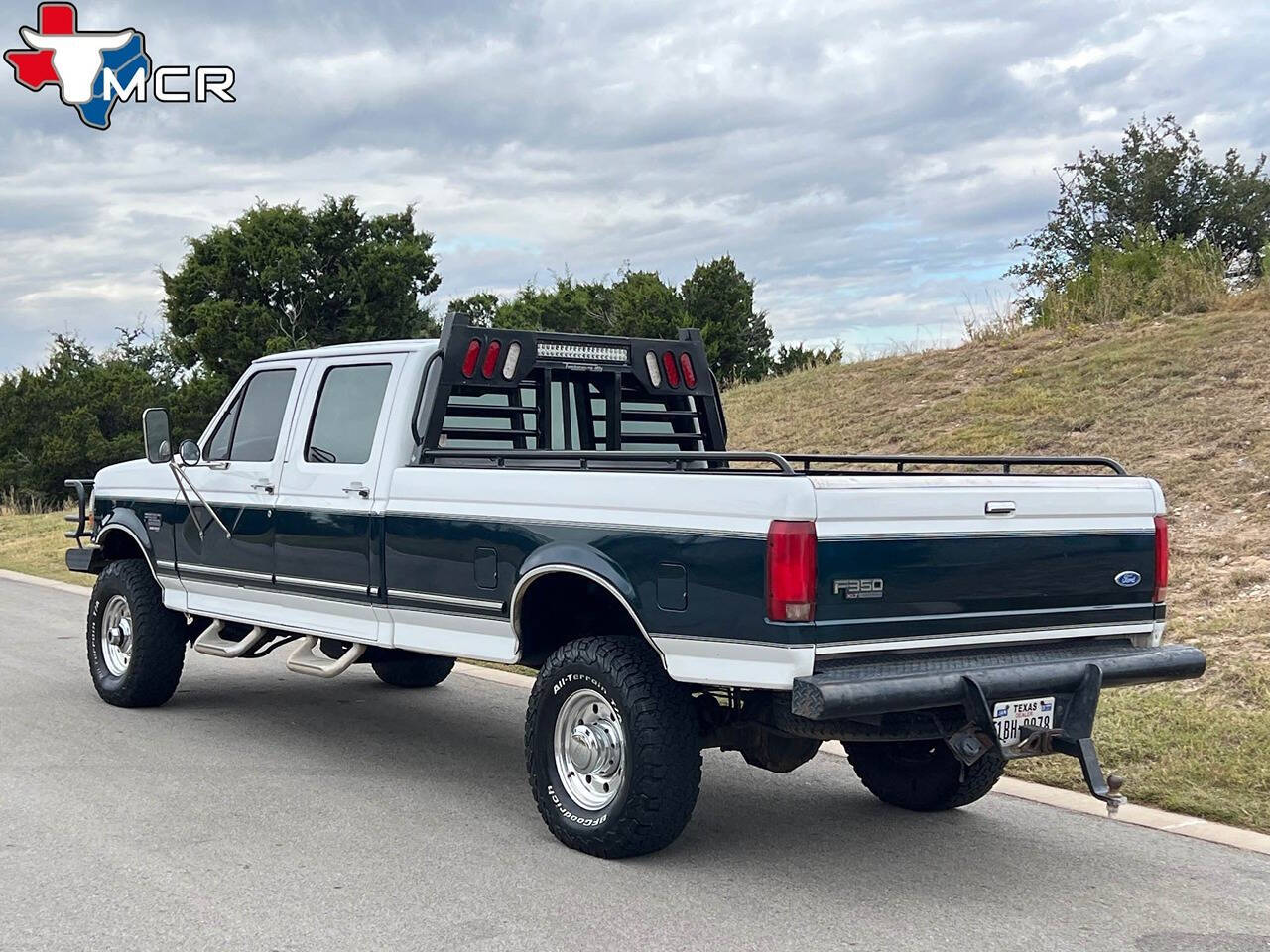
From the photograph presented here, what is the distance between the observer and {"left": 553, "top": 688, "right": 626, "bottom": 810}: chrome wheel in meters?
5.71

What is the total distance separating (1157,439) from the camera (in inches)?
511

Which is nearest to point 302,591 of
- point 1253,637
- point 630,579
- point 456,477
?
point 456,477

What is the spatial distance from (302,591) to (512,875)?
8.17ft

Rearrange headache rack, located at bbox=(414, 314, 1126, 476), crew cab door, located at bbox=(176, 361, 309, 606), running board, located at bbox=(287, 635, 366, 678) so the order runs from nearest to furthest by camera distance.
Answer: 1. headache rack, located at bbox=(414, 314, 1126, 476)
2. running board, located at bbox=(287, 635, 366, 678)
3. crew cab door, located at bbox=(176, 361, 309, 606)

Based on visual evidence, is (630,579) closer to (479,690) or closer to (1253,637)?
(479,690)

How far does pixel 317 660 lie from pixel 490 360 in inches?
75.5

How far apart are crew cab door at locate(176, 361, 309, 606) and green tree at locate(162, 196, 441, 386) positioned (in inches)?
1397

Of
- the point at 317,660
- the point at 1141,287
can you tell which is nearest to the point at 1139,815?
the point at 317,660

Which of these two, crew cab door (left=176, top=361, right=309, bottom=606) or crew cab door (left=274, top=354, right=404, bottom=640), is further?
crew cab door (left=176, top=361, right=309, bottom=606)

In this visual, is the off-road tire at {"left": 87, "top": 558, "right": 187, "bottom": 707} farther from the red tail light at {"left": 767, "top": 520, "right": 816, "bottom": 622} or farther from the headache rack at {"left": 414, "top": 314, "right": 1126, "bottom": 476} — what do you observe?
the red tail light at {"left": 767, "top": 520, "right": 816, "bottom": 622}

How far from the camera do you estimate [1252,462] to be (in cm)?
1184

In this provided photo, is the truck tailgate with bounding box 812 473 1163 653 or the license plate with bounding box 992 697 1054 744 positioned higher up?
the truck tailgate with bounding box 812 473 1163 653

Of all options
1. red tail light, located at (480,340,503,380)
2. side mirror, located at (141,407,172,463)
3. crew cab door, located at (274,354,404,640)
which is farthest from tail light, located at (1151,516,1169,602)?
side mirror, located at (141,407,172,463)

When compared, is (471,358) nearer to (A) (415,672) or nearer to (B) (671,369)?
(B) (671,369)
